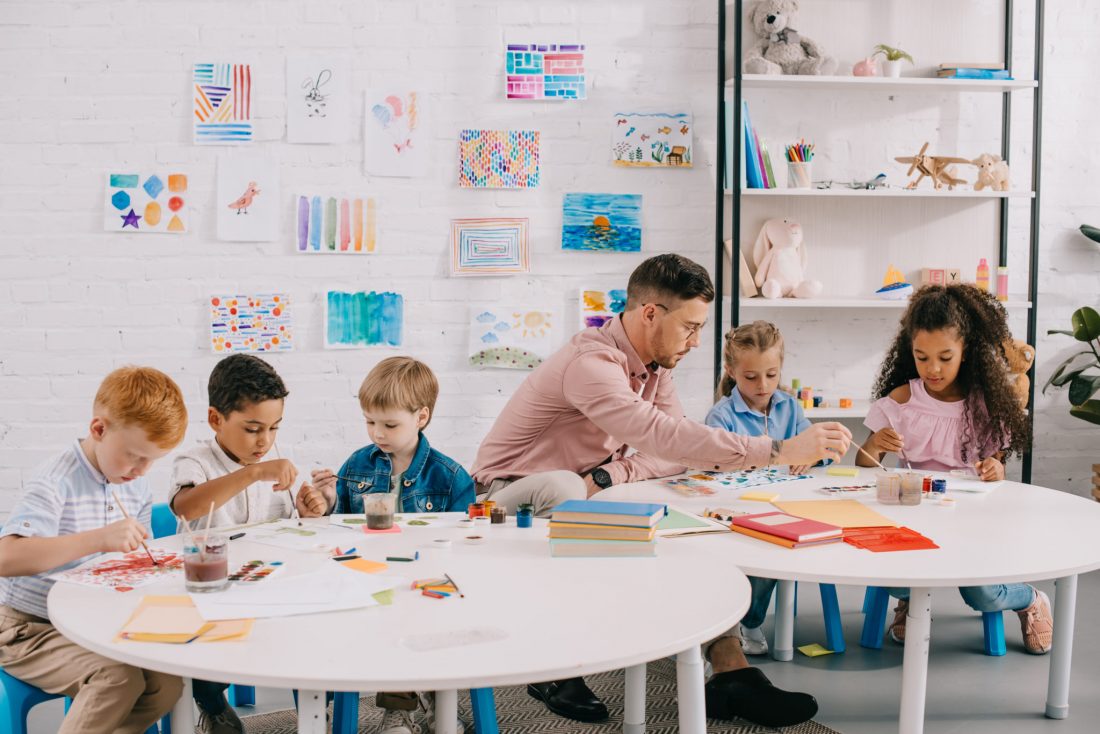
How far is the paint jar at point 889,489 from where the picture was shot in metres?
2.41

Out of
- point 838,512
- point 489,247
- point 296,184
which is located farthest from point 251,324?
point 838,512

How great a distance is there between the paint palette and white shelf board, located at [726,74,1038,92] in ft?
8.77

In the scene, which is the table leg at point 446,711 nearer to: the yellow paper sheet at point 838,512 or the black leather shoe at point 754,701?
the yellow paper sheet at point 838,512

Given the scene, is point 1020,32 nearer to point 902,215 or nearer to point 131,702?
point 902,215

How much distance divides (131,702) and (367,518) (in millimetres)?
562

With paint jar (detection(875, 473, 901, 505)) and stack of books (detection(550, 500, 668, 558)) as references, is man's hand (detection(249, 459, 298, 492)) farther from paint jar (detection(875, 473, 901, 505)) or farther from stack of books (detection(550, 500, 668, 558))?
paint jar (detection(875, 473, 901, 505))

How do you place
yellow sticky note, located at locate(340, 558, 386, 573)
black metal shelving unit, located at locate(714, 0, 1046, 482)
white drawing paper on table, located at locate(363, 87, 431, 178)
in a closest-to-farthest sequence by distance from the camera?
yellow sticky note, located at locate(340, 558, 386, 573) → black metal shelving unit, located at locate(714, 0, 1046, 482) → white drawing paper on table, located at locate(363, 87, 431, 178)

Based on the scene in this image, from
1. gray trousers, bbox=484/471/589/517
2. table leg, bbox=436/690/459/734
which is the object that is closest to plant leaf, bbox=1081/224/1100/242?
gray trousers, bbox=484/471/589/517

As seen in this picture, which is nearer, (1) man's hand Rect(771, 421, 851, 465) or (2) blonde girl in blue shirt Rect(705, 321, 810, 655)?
(1) man's hand Rect(771, 421, 851, 465)

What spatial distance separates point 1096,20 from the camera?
4.32m

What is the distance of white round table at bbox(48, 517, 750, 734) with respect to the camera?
53.2 inches

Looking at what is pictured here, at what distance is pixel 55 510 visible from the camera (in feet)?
6.56

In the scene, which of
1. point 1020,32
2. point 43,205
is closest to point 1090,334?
point 1020,32

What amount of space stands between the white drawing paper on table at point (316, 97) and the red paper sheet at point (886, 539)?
2614mm
